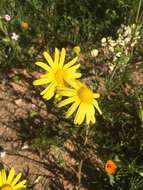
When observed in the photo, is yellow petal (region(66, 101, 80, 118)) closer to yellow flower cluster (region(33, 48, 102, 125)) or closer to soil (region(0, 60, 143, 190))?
yellow flower cluster (region(33, 48, 102, 125))

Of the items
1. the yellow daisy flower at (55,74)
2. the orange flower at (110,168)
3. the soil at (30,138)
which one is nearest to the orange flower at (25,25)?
the soil at (30,138)

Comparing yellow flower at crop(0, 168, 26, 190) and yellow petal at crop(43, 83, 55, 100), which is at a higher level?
yellow petal at crop(43, 83, 55, 100)

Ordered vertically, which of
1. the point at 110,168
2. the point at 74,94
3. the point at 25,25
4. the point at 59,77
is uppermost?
the point at 25,25

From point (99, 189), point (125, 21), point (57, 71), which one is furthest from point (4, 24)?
point (99, 189)

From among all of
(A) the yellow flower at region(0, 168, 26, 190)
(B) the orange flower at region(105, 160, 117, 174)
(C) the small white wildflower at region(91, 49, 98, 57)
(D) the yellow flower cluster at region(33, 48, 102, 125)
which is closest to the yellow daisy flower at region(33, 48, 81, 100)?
(D) the yellow flower cluster at region(33, 48, 102, 125)

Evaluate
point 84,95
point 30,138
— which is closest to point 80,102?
point 84,95

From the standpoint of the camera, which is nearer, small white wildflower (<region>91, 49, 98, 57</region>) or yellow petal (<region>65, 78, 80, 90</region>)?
yellow petal (<region>65, 78, 80, 90</region>)

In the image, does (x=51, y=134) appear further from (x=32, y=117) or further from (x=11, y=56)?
(x=11, y=56)

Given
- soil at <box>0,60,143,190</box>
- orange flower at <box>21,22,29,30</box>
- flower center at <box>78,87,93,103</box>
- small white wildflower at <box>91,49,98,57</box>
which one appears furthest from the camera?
orange flower at <box>21,22,29,30</box>

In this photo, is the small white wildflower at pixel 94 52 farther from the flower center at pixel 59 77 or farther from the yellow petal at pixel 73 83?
the yellow petal at pixel 73 83

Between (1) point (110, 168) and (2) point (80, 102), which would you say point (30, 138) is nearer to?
(1) point (110, 168)

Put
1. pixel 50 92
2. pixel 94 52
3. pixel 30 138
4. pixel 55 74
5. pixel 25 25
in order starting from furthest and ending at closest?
pixel 25 25 → pixel 94 52 → pixel 30 138 → pixel 55 74 → pixel 50 92

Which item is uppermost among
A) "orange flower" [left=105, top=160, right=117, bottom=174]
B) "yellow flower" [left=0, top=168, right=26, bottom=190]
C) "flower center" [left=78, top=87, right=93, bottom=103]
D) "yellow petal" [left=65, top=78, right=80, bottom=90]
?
"yellow petal" [left=65, top=78, right=80, bottom=90]
